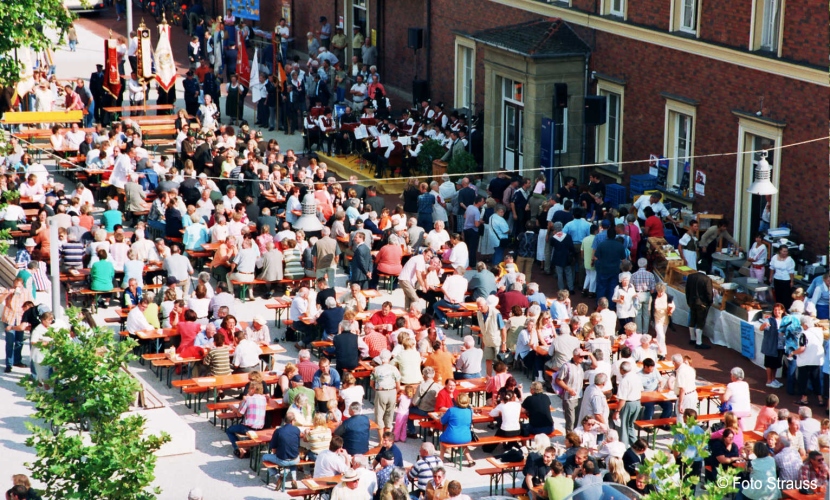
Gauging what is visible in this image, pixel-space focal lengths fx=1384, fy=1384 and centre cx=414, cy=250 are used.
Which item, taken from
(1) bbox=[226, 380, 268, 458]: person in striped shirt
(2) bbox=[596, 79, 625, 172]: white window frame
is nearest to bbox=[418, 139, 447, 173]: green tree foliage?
(2) bbox=[596, 79, 625, 172]: white window frame

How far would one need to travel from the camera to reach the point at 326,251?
24266 millimetres

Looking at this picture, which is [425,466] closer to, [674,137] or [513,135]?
[674,137]

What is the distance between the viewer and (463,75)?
3628cm

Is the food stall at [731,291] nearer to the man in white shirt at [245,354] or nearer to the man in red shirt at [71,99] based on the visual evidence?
the man in white shirt at [245,354]

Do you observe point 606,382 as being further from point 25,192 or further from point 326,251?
point 25,192

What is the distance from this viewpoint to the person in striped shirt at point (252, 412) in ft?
59.5

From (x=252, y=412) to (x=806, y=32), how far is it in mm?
12116

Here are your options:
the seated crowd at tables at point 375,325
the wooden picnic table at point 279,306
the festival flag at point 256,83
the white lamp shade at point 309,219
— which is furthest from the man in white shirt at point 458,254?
the festival flag at point 256,83

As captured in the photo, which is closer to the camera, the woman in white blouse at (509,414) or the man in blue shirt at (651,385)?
the woman in white blouse at (509,414)

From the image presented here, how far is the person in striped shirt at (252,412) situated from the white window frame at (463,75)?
18.4 m

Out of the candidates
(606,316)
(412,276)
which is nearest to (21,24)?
(412,276)

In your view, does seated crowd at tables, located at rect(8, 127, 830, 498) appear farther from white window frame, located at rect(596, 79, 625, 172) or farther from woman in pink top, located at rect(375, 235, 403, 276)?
white window frame, located at rect(596, 79, 625, 172)

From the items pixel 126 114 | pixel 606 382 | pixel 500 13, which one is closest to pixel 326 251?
pixel 606 382

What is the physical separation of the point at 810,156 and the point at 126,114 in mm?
20722
